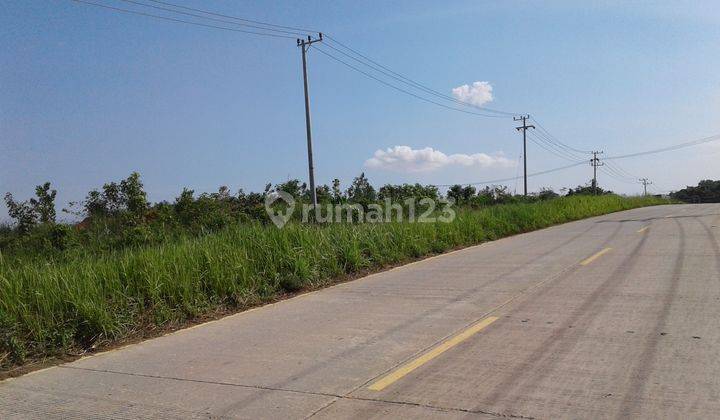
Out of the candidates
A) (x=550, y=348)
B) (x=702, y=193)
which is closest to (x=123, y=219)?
(x=550, y=348)

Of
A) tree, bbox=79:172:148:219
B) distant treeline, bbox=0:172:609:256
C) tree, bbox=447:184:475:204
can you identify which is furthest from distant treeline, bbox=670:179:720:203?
tree, bbox=79:172:148:219

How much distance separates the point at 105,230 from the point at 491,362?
11376mm

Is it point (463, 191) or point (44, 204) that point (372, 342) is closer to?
point (44, 204)

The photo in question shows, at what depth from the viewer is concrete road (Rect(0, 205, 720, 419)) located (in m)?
4.75

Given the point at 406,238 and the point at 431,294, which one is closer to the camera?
the point at 431,294

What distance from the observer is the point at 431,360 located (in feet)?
19.4

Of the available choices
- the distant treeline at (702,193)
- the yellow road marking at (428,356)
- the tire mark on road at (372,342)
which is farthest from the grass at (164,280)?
the distant treeline at (702,193)

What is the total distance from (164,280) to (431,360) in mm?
4410

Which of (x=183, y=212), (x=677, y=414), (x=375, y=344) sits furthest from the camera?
(x=183, y=212)

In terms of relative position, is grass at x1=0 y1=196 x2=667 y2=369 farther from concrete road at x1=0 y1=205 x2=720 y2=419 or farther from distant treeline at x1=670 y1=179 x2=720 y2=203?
distant treeline at x1=670 y1=179 x2=720 y2=203

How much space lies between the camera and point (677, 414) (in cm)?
432

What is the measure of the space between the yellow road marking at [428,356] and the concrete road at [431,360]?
0.02 m

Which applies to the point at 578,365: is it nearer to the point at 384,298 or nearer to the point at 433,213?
the point at 384,298

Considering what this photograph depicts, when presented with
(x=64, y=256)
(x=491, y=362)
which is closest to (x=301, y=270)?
(x=64, y=256)
